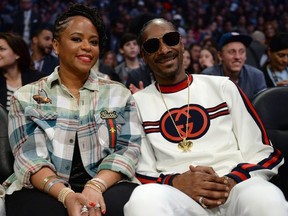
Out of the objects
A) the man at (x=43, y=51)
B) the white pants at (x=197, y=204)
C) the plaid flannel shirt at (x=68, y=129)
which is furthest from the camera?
the man at (x=43, y=51)

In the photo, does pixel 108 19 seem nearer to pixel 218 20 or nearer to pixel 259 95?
pixel 218 20

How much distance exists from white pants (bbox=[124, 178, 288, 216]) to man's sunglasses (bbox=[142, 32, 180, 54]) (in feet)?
2.71

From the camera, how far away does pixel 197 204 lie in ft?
7.90

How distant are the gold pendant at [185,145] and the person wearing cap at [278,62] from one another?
8.49 ft

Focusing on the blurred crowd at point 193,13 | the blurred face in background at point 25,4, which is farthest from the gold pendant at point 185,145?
the blurred crowd at point 193,13

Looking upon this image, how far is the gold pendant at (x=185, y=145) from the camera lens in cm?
269

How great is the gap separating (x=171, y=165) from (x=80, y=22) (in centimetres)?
84

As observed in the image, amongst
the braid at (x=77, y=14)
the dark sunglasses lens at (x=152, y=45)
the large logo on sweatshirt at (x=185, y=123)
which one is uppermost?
the braid at (x=77, y=14)

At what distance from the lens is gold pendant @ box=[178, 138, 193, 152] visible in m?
2.69

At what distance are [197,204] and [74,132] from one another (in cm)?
69

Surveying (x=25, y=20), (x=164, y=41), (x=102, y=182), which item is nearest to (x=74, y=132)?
(x=102, y=182)

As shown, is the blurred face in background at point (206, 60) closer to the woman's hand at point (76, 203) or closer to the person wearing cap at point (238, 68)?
the person wearing cap at point (238, 68)

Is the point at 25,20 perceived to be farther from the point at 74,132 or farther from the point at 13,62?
the point at 74,132

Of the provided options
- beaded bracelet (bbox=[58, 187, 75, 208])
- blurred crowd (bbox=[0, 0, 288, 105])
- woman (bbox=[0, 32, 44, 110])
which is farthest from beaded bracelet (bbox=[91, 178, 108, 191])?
woman (bbox=[0, 32, 44, 110])
